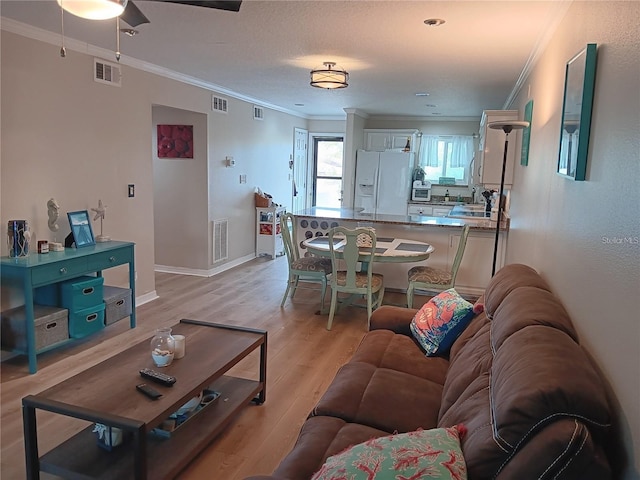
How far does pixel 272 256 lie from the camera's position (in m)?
7.34

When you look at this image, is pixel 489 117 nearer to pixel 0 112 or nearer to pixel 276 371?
pixel 276 371

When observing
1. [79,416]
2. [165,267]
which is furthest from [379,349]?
[165,267]

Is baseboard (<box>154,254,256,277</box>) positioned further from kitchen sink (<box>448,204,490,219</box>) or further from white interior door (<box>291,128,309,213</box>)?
kitchen sink (<box>448,204,490,219</box>)

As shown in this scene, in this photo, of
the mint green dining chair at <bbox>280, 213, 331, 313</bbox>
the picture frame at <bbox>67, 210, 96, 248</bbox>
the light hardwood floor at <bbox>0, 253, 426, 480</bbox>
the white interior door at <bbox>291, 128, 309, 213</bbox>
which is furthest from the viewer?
the white interior door at <bbox>291, 128, 309, 213</bbox>

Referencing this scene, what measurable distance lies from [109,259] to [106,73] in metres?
1.66

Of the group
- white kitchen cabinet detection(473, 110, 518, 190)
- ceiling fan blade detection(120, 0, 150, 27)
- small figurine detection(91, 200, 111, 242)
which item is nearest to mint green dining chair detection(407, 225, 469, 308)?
white kitchen cabinet detection(473, 110, 518, 190)

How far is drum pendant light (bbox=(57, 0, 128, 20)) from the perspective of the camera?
1787mm

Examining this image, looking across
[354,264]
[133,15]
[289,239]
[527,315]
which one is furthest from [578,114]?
[289,239]

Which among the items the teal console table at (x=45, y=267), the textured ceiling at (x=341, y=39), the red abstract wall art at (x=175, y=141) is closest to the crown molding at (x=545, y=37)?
the textured ceiling at (x=341, y=39)

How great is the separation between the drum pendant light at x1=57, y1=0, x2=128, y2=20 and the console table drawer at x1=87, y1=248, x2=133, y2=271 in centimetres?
227

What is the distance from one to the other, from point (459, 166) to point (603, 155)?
714 centimetres

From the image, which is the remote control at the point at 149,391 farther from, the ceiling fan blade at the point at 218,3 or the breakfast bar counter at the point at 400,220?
the breakfast bar counter at the point at 400,220

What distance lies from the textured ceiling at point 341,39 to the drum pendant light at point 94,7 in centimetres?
105

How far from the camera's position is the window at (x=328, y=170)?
→ 9617 millimetres
